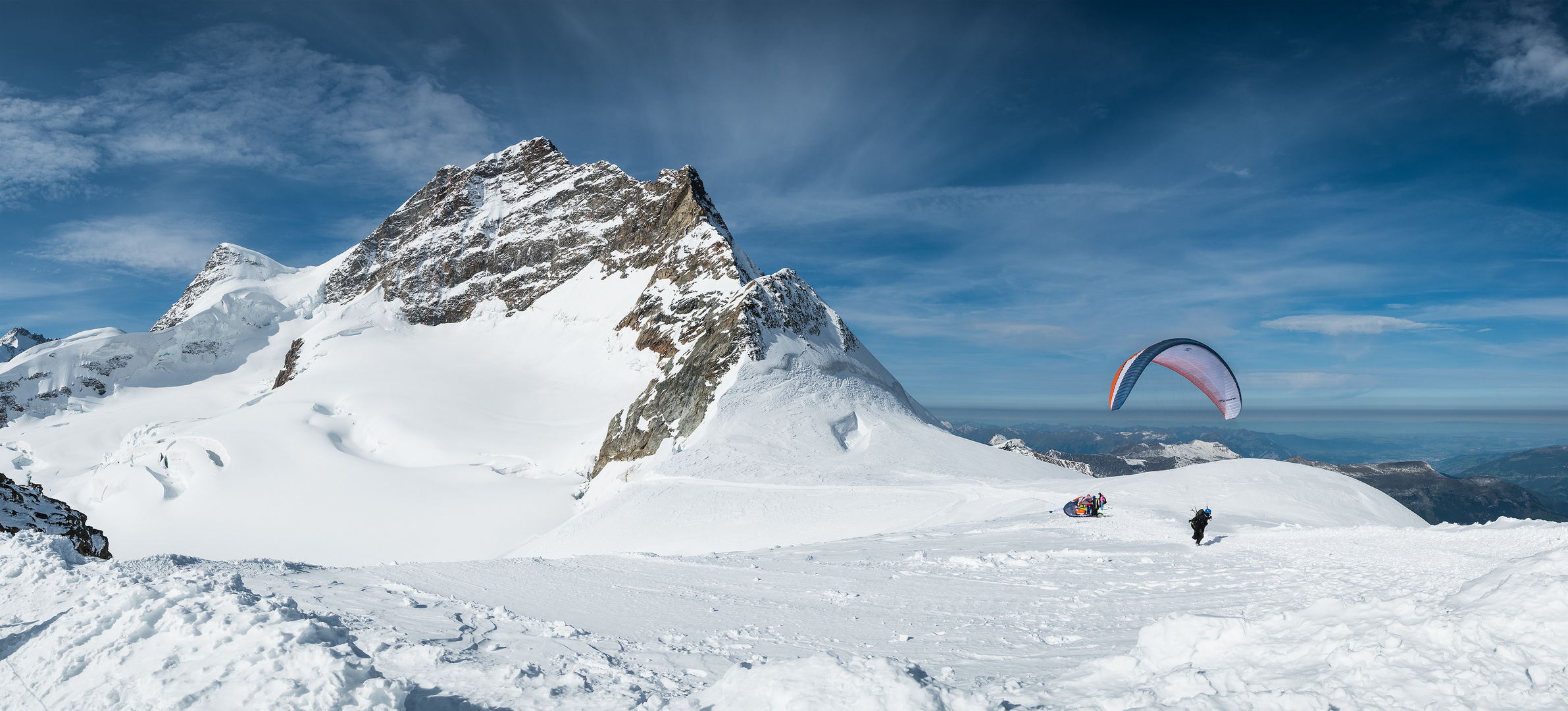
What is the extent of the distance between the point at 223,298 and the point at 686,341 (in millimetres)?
66358

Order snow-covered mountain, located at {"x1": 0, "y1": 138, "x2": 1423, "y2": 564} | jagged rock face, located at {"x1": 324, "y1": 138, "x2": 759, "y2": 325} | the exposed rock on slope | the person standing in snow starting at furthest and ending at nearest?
the exposed rock on slope
jagged rock face, located at {"x1": 324, "y1": 138, "x2": 759, "y2": 325}
snow-covered mountain, located at {"x1": 0, "y1": 138, "x2": 1423, "y2": 564}
the person standing in snow

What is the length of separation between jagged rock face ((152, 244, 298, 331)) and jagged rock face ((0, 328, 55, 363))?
44.5 feet

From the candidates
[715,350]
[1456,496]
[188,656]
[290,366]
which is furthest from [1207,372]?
[1456,496]

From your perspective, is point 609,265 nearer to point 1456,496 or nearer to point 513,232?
point 513,232

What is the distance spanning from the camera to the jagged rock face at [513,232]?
6159 centimetres

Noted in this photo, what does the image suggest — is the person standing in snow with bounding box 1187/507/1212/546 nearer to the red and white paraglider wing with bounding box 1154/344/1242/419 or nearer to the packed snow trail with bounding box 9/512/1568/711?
the packed snow trail with bounding box 9/512/1568/711

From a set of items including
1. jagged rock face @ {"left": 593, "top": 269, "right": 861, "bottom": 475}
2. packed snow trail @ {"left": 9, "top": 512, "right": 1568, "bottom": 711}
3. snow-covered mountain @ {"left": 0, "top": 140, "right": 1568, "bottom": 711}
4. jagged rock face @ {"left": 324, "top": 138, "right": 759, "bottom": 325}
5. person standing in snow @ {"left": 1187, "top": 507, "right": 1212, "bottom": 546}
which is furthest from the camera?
jagged rock face @ {"left": 324, "top": 138, "right": 759, "bottom": 325}

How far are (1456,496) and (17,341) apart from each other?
22201 centimetres

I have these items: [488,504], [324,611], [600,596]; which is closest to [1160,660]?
[600,596]

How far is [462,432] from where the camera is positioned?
37.7 meters

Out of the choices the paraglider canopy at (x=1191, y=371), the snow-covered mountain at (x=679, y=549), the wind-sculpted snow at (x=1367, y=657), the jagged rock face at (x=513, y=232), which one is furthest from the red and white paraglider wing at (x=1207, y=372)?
the jagged rock face at (x=513, y=232)

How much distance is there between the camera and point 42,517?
38.2 ft

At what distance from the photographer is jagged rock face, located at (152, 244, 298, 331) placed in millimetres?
81500

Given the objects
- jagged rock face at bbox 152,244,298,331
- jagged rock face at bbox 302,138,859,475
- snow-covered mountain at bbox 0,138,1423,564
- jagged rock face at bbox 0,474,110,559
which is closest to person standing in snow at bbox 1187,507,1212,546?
snow-covered mountain at bbox 0,138,1423,564
